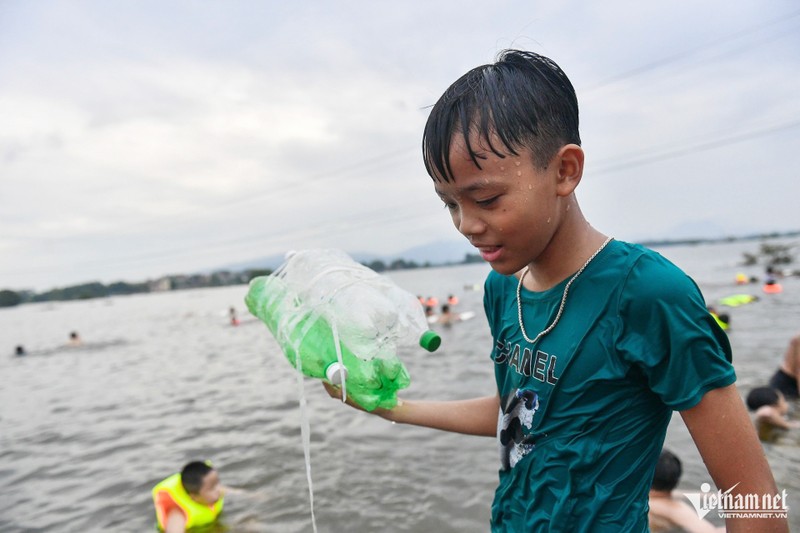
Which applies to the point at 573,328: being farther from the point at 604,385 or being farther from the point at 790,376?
the point at 790,376

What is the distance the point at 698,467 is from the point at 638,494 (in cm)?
549

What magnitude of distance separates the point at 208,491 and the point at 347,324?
4.50 meters

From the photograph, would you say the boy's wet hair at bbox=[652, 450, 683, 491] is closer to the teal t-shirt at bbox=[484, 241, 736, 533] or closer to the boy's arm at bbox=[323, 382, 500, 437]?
the boy's arm at bbox=[323, 382, 500, 437]

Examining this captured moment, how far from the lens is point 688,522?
459 centimetres

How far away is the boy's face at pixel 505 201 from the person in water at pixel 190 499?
17.6 ft

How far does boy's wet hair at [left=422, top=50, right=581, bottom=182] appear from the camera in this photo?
1.27 metres

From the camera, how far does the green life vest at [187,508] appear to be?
18.3 feet

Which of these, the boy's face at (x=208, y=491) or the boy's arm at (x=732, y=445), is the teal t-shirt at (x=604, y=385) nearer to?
the boy's arm at (x=732, y=445)

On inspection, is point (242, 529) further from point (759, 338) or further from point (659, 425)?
point (759, 338)

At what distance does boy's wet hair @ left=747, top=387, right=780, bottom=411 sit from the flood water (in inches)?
16.8

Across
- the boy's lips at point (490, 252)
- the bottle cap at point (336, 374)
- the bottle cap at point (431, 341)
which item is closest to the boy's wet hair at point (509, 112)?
the boy's lips at point (490, 252)
